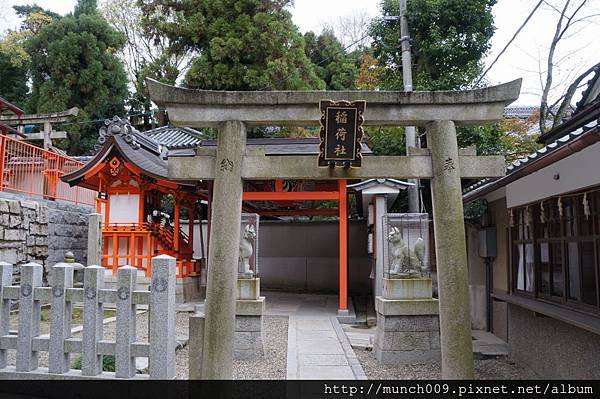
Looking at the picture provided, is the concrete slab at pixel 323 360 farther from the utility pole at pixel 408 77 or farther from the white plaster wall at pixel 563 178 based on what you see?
the utility pole at pixel 408 77

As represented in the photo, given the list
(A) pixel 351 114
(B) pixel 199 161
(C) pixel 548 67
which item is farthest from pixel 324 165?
(C) pixel 548 67

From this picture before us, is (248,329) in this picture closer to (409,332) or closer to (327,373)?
(327,373)

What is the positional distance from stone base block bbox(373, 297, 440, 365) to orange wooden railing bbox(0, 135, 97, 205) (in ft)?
29.0

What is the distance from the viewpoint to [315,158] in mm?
5320

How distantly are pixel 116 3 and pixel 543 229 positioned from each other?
103 feet

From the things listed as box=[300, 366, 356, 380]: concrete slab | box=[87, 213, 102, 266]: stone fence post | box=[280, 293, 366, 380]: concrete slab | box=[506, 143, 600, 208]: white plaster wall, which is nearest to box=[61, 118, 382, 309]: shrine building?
box=[87, 213, 102, 266]: stone fence post

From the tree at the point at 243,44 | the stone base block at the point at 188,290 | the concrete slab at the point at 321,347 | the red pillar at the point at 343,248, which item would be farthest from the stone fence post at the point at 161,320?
the tree at the point at 243,44

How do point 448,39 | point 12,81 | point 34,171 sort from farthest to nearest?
point 12,81
point 448,39
point 34,171

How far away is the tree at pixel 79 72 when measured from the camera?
2536cm

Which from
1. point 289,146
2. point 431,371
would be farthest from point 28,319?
point 289,146

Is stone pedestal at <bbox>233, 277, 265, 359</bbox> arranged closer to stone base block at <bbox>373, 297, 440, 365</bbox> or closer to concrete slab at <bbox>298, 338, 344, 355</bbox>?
concrete slab at <bbox>298, 338, 344, 355</bbox>

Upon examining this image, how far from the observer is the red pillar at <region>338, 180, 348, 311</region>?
463 inches

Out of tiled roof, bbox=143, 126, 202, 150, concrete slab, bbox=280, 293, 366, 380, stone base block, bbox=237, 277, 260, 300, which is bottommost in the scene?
concrete slab, bbox=280, 293, 366, 380

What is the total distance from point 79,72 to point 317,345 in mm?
24546
